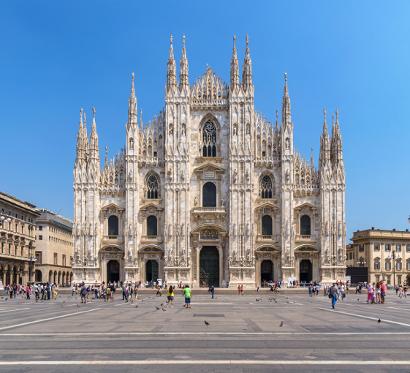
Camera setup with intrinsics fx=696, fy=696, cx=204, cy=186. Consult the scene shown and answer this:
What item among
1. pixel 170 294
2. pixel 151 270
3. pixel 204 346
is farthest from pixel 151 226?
pixel 204 346

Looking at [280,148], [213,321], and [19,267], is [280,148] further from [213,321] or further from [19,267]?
[213,321]

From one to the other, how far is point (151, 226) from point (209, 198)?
7.22 metres

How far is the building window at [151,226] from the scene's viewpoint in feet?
256

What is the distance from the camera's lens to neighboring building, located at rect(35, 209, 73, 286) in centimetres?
11044

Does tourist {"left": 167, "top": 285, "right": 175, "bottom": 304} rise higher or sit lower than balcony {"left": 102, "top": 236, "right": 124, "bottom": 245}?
lower

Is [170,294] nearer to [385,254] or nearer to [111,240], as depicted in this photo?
[111,240]

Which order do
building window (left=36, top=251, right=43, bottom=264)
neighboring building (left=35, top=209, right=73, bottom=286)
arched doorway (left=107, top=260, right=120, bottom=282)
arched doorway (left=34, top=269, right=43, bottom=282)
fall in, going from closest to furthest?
1. arched doorway (left=107, top=260, right=120, bottom=282)
2. arched doorway (left=34, top=269, right=43, bottom=282)
3. building window (left=36, top=251, right=43, bottom=264)
4. neighboring building (left=35, top=209, right=73, bottom=286)

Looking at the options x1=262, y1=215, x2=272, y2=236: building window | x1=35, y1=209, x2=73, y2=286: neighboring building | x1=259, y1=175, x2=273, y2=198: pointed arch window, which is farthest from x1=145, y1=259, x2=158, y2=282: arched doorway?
x1=35, y1=209, x2=73, y2=286: neighboring building

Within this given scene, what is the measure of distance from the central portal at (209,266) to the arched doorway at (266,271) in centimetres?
505

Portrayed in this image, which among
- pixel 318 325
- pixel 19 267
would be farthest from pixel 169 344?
pixel 19 267

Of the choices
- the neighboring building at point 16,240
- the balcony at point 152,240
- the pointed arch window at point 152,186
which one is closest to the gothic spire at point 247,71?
the pointed arch window at point 152,186

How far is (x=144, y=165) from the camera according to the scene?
256 ft

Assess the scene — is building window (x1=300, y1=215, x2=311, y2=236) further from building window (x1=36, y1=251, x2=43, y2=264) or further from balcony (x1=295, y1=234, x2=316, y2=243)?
building window (x1=36, y1=251, x2=43, y2=264)

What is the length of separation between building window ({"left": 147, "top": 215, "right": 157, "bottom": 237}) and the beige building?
4666cm
